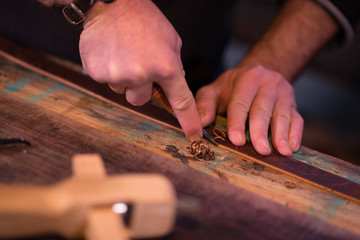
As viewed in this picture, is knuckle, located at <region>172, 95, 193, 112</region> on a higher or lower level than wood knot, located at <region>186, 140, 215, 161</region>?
higher

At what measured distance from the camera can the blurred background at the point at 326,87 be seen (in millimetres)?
3773

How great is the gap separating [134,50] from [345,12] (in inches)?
45.9

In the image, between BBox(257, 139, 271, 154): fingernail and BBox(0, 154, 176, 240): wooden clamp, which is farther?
BBox(257, 139, 271, 154): fingernail

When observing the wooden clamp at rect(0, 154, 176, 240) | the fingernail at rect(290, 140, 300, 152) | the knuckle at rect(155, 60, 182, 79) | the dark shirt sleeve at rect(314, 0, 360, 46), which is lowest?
the fingernail at rect(290, 140, 300, 152)

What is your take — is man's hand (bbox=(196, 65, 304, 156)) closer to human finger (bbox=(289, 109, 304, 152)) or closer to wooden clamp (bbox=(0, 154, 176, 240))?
human finger (bbox=(289, 109, 304, 152))

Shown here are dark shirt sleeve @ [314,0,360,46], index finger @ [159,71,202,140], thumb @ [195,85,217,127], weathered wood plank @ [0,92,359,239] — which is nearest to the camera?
weathered wood plank @ [0,92,359,239]

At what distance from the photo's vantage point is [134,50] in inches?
37.0

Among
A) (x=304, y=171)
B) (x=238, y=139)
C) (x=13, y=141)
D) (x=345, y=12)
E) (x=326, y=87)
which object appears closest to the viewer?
(x=13, y=141)

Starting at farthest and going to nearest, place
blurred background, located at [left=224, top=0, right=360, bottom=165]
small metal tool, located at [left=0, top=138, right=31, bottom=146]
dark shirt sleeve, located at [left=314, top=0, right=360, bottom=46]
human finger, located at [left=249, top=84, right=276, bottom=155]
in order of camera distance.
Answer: blurred background, located at [left=224, top=0, right=360, bottom=165] < dark shirt sleeve, located at [left=314, top=0, right=360, bottom=46] < human finger, located at [left=249, top=84, right=276, bottom=155] < small metal tool, located at [left=0, top=138, right=31, bottom=146]

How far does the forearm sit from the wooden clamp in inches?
48.8

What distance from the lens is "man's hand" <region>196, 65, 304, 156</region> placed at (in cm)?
115

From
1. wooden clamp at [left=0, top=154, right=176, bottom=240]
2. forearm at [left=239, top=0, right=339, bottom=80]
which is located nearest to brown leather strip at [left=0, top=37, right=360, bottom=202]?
wooden clamp at [left=0, top=154, right=176, bottom=240]

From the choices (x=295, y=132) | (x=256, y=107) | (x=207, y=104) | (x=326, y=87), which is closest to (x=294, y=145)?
(x=295, y=132)

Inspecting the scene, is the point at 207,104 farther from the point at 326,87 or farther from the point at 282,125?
the point at 326,87
